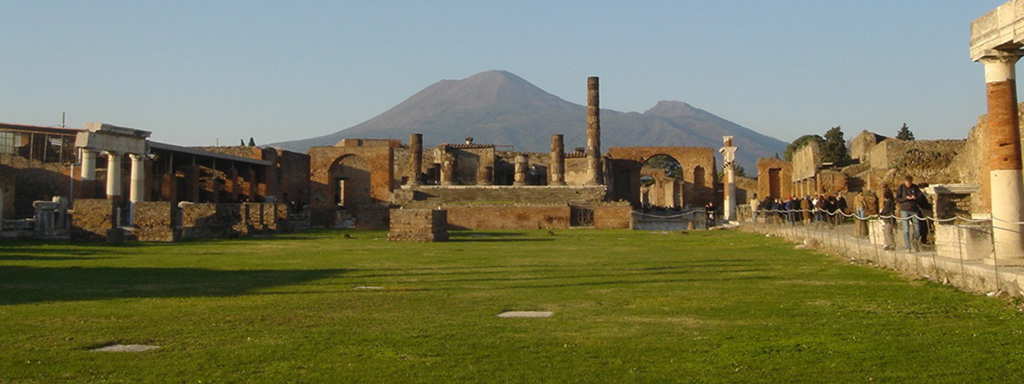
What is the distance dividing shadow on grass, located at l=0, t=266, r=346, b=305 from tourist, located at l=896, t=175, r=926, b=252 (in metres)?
8.23

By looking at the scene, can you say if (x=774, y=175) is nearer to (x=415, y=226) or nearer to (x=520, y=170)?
(x=520, y=170)

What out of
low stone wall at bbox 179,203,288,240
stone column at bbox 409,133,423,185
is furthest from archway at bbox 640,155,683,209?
low stone wall at bbox 179,203,288,240

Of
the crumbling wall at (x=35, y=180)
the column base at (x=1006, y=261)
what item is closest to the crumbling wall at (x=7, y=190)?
the crumbling wall at (x=35, y=180)

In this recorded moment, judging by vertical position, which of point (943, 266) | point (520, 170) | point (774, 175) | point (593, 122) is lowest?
point (943, 266)

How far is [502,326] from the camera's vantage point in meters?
7.60

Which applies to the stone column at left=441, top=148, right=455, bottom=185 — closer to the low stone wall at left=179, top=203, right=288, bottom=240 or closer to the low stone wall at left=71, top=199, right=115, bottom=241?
the low stone wall at left=179, top=203, right=288, bottom=240

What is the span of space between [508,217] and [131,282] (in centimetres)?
2773

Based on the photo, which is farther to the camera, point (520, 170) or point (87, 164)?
point (520, 170)

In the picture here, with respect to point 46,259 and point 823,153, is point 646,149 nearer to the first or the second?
point 823,153

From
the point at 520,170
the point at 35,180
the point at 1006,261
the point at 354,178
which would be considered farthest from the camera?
the point at 354,178

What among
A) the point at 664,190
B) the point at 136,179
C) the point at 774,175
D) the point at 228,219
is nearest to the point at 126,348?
the point at 228,219

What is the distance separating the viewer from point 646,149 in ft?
207

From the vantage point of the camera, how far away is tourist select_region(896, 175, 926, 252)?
1310 cm

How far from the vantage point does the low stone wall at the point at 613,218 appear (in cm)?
3816
